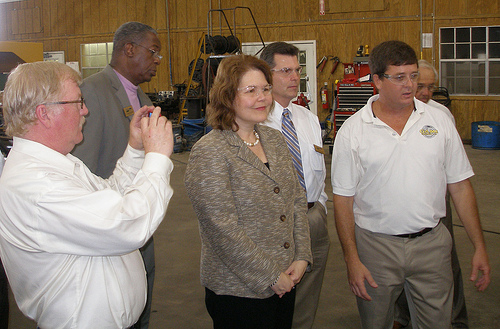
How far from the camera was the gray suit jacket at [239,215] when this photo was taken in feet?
6.14

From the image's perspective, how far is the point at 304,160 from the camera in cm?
271

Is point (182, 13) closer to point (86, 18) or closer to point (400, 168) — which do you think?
point (86, 18)

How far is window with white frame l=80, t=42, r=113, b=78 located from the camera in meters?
13.5

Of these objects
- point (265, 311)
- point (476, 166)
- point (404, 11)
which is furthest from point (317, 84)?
point (265, 311)

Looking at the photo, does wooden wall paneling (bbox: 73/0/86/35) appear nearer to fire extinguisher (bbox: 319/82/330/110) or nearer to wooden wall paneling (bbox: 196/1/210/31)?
wooden wall paneling (bbox: 196/1/210/31)

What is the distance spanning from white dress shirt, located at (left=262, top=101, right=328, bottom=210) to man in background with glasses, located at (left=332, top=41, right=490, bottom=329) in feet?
1.10

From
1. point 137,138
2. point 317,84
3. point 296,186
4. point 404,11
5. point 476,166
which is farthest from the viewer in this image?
point 317,84

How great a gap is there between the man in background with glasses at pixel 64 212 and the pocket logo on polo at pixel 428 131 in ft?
4.17

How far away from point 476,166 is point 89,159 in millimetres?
7426

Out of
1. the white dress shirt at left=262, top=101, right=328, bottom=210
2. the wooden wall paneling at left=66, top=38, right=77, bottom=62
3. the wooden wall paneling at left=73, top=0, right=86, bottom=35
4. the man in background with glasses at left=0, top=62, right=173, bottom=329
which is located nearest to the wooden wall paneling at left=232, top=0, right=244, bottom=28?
the wooden wall paneling at left=73, top=0, right=86, bottom=35

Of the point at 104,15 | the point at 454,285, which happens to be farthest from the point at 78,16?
the point at 454,285

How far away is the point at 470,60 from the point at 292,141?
9.11m

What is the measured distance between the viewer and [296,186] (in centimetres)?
220

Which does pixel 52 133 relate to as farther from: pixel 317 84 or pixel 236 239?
pixel 317 84
